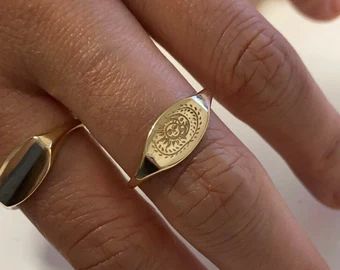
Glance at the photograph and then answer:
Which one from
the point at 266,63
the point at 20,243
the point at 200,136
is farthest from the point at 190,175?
the point at 20,243

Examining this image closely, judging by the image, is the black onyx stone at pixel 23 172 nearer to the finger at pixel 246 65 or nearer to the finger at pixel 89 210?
the finger at pixel 89 210

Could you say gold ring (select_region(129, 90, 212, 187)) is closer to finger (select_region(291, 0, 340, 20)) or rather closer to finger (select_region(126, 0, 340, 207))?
finger (select_region(126, 0, 340, 207))

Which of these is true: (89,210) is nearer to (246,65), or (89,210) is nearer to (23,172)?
(23,172)

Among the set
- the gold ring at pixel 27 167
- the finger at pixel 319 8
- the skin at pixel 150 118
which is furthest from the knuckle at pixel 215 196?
the finger at pixel 319 8

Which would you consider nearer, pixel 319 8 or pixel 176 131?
pixel 176 131

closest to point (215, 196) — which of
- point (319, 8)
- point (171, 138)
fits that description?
point (171, 138)

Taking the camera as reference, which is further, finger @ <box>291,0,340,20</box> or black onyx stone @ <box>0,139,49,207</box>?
finger @ <box>291,0,340,20</box>

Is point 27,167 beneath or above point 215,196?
above

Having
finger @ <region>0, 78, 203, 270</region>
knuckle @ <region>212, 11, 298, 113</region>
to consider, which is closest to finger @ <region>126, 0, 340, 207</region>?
knuckle @ <region>212, 11, 298, 113</region>
